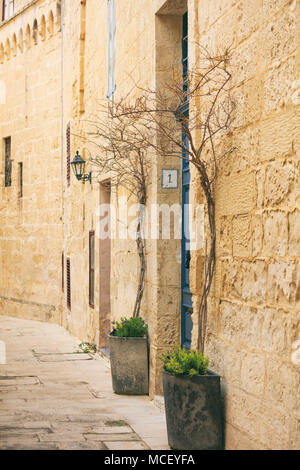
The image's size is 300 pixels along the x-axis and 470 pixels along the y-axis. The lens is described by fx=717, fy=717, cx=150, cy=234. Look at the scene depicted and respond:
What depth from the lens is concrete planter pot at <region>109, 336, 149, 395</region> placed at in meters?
6.48

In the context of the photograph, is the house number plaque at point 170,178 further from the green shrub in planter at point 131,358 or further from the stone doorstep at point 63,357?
the stone doorstep at point 63,357

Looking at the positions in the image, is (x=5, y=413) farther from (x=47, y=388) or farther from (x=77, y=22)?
(x=77, y=22)

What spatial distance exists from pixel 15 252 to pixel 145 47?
9.69 metres

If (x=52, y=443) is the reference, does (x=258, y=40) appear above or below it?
above

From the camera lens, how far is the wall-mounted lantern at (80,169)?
33.4 feet

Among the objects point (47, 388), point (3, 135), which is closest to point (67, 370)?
point (47, 388)

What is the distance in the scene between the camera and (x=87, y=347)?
978 centimetres

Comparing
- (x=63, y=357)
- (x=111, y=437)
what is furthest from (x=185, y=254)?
(x=63, y=357)

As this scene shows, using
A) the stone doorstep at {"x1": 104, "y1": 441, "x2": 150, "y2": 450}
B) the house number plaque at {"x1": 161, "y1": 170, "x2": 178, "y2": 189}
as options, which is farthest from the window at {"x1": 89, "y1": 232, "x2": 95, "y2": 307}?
the stone doorstep at {"x1": 104, "y1": 441, "x2": 150, "y2": 450}

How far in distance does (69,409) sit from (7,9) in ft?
42.9

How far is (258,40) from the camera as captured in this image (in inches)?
146

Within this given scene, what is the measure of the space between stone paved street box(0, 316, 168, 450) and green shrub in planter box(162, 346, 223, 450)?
541mm

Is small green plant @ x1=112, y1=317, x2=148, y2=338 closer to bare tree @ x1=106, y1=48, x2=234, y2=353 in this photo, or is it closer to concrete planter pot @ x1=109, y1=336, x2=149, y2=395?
concrete planter pot @ x1=109, y1=336, x2=149, y2=395

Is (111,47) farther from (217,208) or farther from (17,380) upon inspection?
(217,208)
